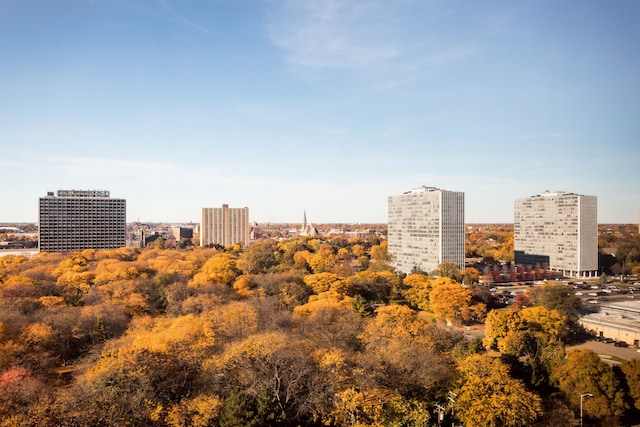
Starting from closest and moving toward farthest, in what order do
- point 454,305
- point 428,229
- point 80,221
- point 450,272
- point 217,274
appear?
1. point 454,305
2. point 217,274
3. point 450,272
4. point 428,229
5. point 80,221

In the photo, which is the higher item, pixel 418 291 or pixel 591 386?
pixel 418 291

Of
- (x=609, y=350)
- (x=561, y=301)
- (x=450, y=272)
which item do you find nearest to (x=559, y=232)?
(x=450, y=272)

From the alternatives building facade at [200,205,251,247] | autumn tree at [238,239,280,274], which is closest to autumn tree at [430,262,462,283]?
autumn tree at [238,239,280,274]

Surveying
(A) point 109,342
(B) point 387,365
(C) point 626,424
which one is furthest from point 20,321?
(C) point 626,424

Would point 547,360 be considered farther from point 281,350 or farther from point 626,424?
point 281,350

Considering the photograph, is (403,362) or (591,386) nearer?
(403,362)

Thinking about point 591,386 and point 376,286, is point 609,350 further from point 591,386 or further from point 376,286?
point 376,286
